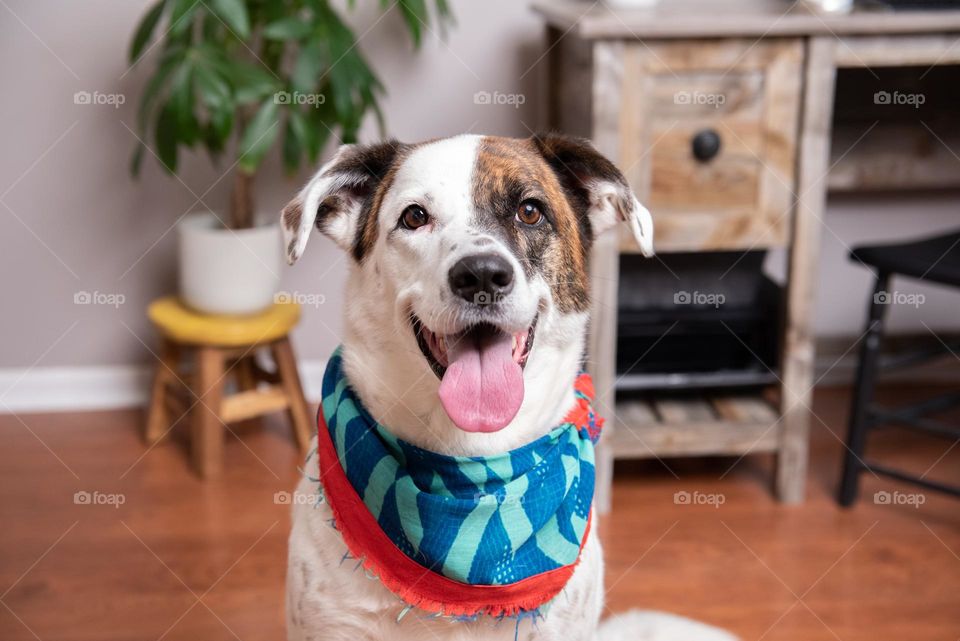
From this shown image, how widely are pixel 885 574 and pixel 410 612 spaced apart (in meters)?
1.29

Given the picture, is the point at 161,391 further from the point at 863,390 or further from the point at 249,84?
the point at 863,390

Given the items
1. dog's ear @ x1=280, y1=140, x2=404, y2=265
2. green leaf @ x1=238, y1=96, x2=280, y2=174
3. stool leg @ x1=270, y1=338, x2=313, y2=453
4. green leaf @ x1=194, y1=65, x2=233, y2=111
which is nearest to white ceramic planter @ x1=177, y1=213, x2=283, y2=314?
stool leg @ x1=270, y1=338, x2=313, y2=453

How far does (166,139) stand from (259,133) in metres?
0.28

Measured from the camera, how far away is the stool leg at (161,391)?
279 centimetres

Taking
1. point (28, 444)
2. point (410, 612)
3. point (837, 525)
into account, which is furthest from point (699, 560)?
point (28, 444)

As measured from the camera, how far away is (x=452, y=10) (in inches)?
113

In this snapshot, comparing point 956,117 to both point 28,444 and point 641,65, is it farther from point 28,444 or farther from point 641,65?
point 28,444

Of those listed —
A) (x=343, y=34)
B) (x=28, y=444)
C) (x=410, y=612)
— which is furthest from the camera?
(x=28, y=444)

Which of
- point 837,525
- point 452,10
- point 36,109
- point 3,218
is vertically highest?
point 452,10

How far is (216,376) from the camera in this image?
262 cm

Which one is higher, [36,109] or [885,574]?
[36,109]

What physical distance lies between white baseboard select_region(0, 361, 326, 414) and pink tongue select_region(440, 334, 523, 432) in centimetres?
179

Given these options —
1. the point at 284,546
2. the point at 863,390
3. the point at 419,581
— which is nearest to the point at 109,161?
the point at 284,546

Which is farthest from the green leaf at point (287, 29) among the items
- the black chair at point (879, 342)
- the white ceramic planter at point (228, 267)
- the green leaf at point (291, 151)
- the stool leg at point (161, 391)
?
the black chair at point (879, 342)
